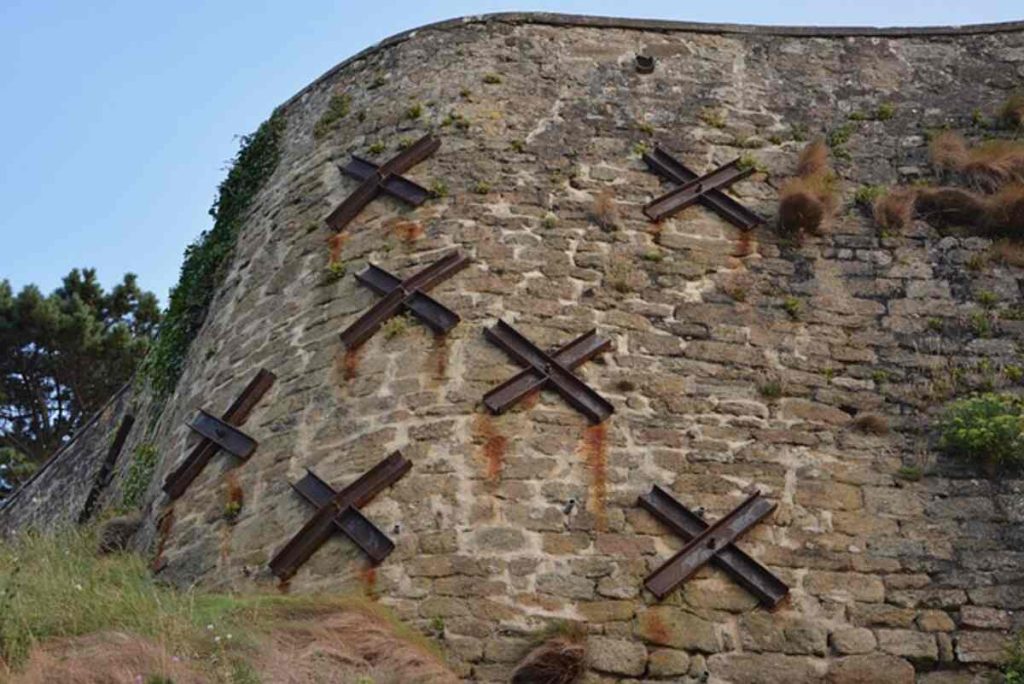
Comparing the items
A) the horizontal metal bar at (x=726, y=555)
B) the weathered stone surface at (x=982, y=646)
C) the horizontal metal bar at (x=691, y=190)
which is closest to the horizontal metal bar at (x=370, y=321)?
the horizontal metal bar at (x=691, y=190)

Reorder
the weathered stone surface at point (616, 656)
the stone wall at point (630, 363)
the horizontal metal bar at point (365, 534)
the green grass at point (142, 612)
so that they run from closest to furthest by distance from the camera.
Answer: the green grass at point (142, 612)
the weathered stone surface at point (616, 656)
the stone wall at point (630, 363)
the horizontal metal bar at point (365, 534)

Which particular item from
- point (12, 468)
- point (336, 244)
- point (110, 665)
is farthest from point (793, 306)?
point (12, 468)

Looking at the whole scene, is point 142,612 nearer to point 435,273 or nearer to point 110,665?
point 110,665

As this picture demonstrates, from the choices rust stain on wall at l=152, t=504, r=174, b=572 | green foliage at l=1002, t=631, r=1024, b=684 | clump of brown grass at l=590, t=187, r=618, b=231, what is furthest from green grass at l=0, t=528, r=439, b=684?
clump of brown grass at l=590, t=187, r=618, b=231

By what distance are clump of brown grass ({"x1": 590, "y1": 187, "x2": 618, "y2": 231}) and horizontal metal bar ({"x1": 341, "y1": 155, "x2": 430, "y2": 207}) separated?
43.4 inches

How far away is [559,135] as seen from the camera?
41.0 ft

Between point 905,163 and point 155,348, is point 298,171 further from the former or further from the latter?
point 905,163

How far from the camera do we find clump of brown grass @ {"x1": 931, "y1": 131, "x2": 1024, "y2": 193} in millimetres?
12469

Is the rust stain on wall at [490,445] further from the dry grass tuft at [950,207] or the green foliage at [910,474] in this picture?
the dry grass tuft at [950,207]

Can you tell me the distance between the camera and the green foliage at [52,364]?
22406mm

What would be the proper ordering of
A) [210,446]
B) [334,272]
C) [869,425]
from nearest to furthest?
[869,425], [210,446], [334,272]

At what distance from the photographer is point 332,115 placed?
1336cm

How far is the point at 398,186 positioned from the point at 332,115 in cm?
146

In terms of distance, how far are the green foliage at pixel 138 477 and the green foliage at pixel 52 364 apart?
9.72 meters
